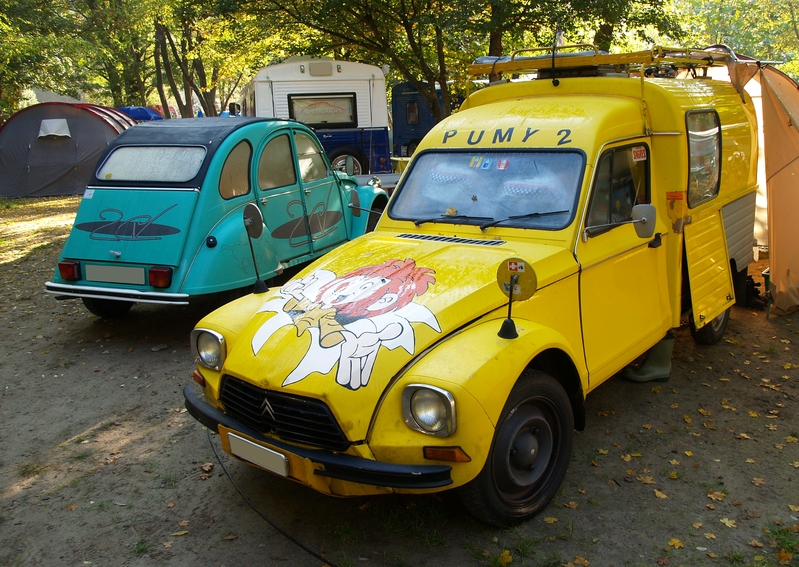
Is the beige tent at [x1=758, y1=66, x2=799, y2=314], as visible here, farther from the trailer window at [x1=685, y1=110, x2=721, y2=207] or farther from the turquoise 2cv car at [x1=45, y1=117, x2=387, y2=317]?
the turquoise 2cv car at [x1=45, y1=117, x2=387, y2=317]

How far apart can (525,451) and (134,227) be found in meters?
4.63

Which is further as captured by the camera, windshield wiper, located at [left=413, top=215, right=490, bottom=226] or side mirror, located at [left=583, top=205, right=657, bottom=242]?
windshield wiper, located at [left=413, top=215, right=490, bottom=226]

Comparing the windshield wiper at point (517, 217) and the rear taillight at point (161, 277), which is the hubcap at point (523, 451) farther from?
the rear taillight at point (161, 277)

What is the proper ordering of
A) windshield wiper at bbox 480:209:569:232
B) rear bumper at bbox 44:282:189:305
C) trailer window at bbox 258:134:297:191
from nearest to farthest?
windshield wiper at bbox 480:209:569:232 < rear bumper at bbox 44:282:189:305 < trailer window at bbox 258:134:297:191

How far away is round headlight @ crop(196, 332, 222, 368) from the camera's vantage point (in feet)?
12.9

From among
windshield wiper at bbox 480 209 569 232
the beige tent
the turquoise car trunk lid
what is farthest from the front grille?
the beige tent

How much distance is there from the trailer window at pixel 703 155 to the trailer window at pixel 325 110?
1149 centimetres

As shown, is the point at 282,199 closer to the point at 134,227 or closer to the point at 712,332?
the point at 134,227

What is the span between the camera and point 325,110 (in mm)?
16047

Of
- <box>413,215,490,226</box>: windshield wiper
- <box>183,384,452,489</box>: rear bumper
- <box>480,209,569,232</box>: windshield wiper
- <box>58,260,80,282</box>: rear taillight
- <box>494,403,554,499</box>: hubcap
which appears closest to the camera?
<box>183,384,452,489</box>: rear bumper

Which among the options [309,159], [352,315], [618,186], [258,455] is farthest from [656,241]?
[309,159]

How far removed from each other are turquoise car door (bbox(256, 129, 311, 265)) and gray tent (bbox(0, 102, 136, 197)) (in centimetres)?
1255

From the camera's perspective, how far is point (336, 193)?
8492mm

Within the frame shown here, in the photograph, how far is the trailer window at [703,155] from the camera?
5.07m
